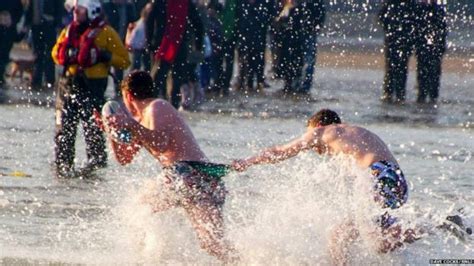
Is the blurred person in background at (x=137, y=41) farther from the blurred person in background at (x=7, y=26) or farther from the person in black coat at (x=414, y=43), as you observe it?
the person in black coat at (x=414, y=43)

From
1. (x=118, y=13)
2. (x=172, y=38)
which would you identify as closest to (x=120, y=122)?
(x=172, y=38)

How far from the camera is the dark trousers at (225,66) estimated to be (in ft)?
86.5

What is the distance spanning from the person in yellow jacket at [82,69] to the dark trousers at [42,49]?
10107 mm

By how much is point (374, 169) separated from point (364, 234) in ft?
1.86

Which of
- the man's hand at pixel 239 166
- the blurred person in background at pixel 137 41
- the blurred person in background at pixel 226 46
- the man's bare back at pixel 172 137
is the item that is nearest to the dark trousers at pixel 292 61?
the blurred person in background at pixel 226 46

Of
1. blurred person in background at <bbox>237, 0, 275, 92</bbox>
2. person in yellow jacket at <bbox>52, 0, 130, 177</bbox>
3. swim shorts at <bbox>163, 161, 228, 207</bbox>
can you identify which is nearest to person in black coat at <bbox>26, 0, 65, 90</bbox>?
blurred person in background at <bbox>237, 0, 275, 92</bbox>

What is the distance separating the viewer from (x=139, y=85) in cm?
1150

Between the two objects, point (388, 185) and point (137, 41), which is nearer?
point (388, 185)

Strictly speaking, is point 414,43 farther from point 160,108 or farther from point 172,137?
point 172,137

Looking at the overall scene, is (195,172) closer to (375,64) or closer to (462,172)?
(462,172)

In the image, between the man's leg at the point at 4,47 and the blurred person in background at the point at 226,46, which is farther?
the blurred person in background at the point at 226,46

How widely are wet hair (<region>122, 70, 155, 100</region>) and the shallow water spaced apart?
1.94 feet

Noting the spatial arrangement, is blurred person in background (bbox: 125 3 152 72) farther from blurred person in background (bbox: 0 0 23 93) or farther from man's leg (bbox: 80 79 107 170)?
man's leg (bbox: 80 79 107 170)

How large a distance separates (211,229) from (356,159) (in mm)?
1139
